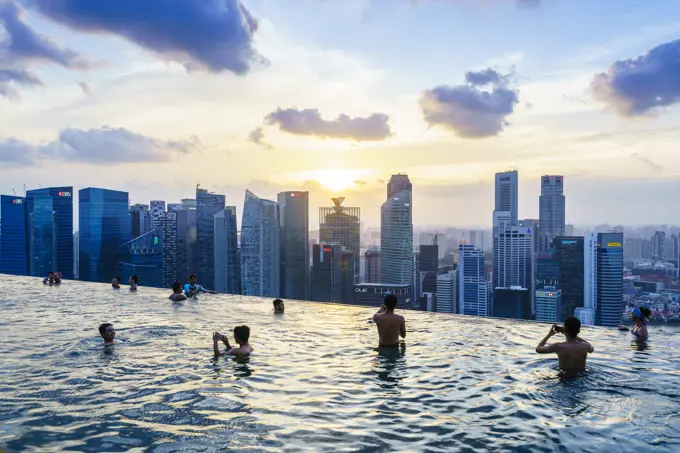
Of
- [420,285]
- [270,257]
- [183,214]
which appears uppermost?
[183,214]

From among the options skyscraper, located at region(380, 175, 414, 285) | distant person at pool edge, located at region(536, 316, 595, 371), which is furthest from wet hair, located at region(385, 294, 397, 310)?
skyscraper, located at region(380, 175, 414, 285)

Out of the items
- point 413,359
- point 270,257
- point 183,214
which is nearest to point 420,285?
point 270,257

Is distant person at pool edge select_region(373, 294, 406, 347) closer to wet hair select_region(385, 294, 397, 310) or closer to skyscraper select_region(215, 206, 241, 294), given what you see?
wet hair select_region(385, 294, 397, 310)

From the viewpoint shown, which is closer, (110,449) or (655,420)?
(110,449)

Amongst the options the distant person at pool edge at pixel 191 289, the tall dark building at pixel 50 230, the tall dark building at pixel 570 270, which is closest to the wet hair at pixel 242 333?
the distant person at pool edge at pixel 191 289

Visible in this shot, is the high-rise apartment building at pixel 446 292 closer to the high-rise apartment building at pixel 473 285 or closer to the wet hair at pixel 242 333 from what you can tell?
the high-rise apartment building at pixel 473 285

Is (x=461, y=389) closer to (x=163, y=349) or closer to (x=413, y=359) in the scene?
(x=413, y=359)

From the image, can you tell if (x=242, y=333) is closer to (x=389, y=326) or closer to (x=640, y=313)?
(x=389, y=326)
